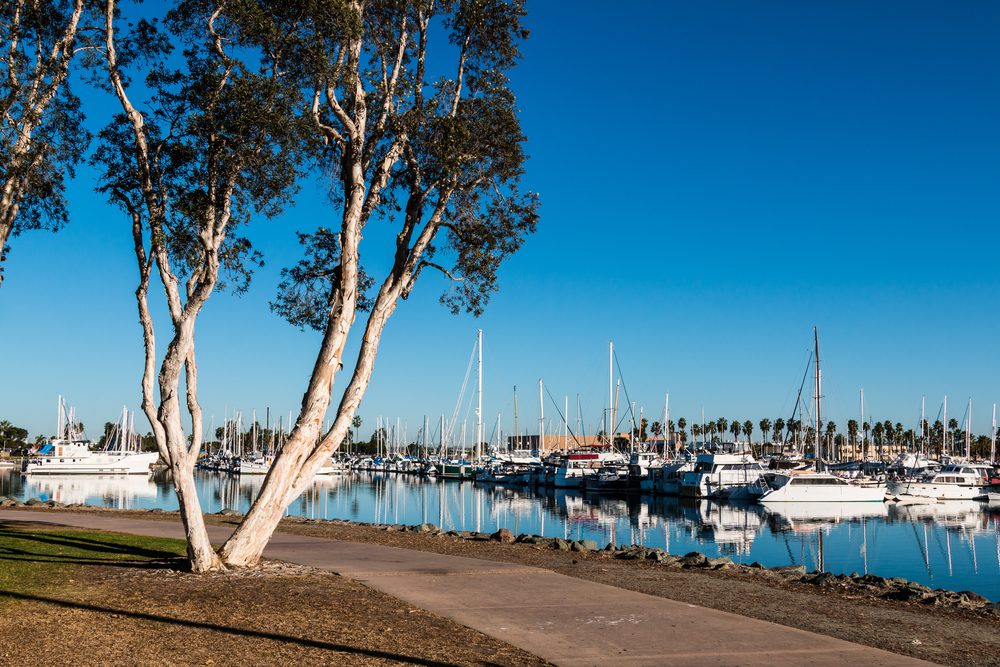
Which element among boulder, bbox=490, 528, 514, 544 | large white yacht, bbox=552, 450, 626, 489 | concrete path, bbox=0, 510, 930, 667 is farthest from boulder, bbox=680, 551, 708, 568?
large white yacht, bbox=552, 450, 626, 489

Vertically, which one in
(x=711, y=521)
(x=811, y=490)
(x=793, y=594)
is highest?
(x=793, y=594)

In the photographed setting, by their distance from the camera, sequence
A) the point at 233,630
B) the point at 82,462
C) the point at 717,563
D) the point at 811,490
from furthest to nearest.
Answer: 1. the point at 82,462
2. the point at 811,490
3. the point at 717,563
4. the point at 233,630

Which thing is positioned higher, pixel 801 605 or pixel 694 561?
pixel 801 605

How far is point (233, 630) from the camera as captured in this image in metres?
10.4

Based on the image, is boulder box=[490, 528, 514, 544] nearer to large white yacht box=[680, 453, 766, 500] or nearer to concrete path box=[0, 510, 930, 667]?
concrete path box=[0, 510, 930, 667]

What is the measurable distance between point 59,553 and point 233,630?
895 cm

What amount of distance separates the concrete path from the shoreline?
706mm

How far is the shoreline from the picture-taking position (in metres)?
11.0

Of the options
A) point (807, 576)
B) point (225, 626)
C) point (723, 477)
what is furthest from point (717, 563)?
point (723, 477)

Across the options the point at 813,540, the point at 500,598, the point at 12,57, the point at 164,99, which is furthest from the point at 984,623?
the point at 813,540

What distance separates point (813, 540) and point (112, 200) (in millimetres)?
34984

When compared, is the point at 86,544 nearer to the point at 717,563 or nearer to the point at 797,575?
the point at 717,563

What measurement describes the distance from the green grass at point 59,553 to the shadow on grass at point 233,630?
59cm

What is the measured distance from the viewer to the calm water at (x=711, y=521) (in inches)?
1330
